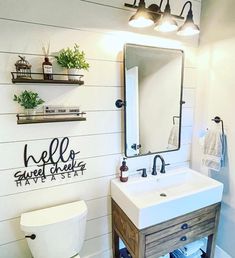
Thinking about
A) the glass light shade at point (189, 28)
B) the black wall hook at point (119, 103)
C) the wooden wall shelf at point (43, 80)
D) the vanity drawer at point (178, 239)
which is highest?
the glass light shade at point (189, 28)

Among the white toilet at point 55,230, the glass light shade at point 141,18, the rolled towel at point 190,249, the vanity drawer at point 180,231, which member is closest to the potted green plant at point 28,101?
the white toilet at point 55,230

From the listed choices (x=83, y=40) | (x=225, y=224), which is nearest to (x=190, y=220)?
(x=225, y=224)

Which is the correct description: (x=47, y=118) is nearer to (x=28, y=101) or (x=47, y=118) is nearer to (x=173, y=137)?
(x=28, y=101)

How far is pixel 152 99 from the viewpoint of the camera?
1620 mm

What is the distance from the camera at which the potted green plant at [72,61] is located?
121 cm

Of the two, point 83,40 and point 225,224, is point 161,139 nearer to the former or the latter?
point 225,224

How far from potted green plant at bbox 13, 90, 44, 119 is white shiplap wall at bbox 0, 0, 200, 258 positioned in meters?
0.05

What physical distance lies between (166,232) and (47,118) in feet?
3.58

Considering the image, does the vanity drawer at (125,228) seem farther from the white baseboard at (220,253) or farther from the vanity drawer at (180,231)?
the white baseboard at (220,253)

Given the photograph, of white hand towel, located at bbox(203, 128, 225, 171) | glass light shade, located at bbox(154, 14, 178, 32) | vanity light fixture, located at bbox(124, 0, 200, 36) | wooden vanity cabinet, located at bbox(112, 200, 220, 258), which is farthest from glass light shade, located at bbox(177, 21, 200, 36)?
wooden vanity cabinet, located at bbox(112, 200, 220, 258)

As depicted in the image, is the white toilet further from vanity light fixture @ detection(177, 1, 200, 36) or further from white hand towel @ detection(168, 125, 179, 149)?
vanity light fixture @ detection(177, 1, 200, 36)

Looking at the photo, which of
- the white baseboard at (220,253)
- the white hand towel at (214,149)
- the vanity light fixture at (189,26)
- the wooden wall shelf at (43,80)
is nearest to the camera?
the wooden wall shelf at (43,80)

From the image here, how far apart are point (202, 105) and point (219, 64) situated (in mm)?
364

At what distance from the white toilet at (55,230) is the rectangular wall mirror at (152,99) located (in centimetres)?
60
